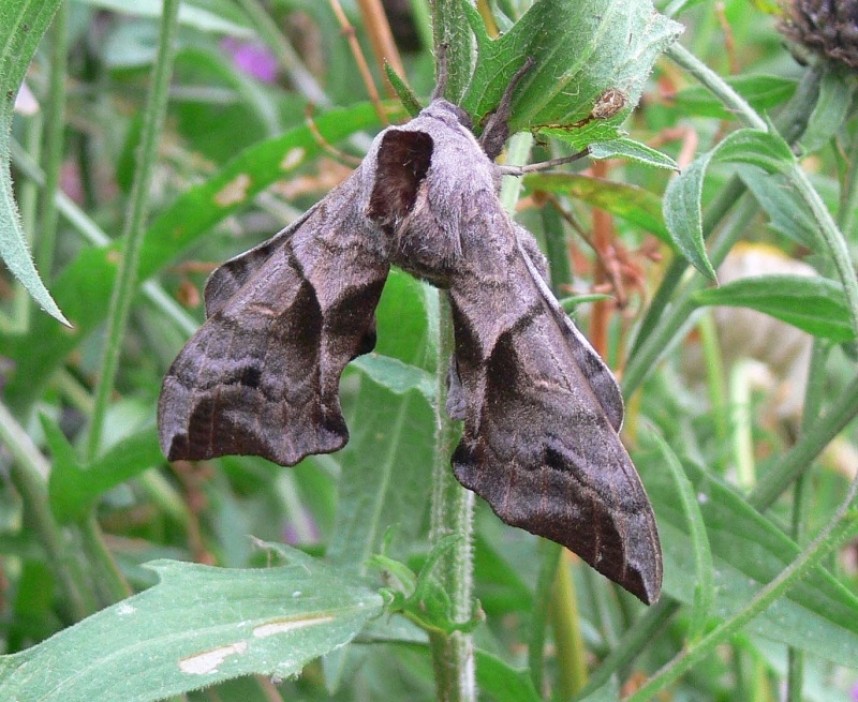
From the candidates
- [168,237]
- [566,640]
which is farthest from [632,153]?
[168,237]

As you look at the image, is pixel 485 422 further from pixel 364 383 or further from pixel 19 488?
pixel 19 488

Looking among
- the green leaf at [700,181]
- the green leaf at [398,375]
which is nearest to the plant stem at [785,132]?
the green leaf at [700,181]

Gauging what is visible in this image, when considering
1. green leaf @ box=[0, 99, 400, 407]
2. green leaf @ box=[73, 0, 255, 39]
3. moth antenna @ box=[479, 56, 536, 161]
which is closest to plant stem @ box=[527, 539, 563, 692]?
moth antenna @ box=[479, 56, 536, 161]

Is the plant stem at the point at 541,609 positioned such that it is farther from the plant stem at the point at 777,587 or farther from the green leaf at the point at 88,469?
the green leaf at the point at 88,469

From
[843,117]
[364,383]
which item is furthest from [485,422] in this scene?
[843,117]

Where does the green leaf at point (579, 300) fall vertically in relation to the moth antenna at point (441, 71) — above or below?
below

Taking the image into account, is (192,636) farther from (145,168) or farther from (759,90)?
(759,90)
